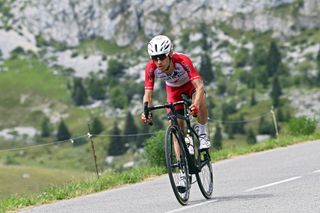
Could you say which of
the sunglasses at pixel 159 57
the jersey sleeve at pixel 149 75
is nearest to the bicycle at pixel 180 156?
the jersey sleeve at pixel 149 75

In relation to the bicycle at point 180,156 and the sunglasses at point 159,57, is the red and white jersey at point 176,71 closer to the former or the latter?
the sunglasses at point 159,57

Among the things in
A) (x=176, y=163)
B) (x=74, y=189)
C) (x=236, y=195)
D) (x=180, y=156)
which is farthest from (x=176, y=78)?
(x=74, y=189)

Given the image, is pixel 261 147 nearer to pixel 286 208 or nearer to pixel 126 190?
pixel 126 190

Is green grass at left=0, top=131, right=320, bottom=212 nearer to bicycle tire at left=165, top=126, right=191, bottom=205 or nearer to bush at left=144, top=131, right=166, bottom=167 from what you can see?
bush at left=144, top=131, right=166, bottom=167

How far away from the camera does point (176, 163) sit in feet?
33.7

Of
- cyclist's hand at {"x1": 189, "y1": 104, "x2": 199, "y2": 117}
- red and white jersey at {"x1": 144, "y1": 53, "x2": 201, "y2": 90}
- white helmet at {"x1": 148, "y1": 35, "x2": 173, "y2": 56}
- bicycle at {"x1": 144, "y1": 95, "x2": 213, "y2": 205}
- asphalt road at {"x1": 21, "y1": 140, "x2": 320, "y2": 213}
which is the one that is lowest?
asphalt road at {"x1": 21, "y1": 140, "x2": 320, "y2": 213}

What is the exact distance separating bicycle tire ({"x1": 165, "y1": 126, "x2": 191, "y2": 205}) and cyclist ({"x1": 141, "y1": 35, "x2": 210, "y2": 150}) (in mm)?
414

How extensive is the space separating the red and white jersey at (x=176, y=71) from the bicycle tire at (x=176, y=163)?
0.82 m

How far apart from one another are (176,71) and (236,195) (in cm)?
210

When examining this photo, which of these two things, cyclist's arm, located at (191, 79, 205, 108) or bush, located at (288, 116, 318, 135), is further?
bush, located at (288, 116, 318, 135)

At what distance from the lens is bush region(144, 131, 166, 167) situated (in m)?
20.3

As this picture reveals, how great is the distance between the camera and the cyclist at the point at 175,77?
1009cm

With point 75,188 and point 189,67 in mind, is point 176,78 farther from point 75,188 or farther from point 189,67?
point 75,188

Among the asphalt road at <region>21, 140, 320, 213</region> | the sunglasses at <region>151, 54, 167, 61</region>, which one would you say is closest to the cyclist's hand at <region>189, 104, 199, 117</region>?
the sunglasses at <region>151, 54, 167, 61</region>
